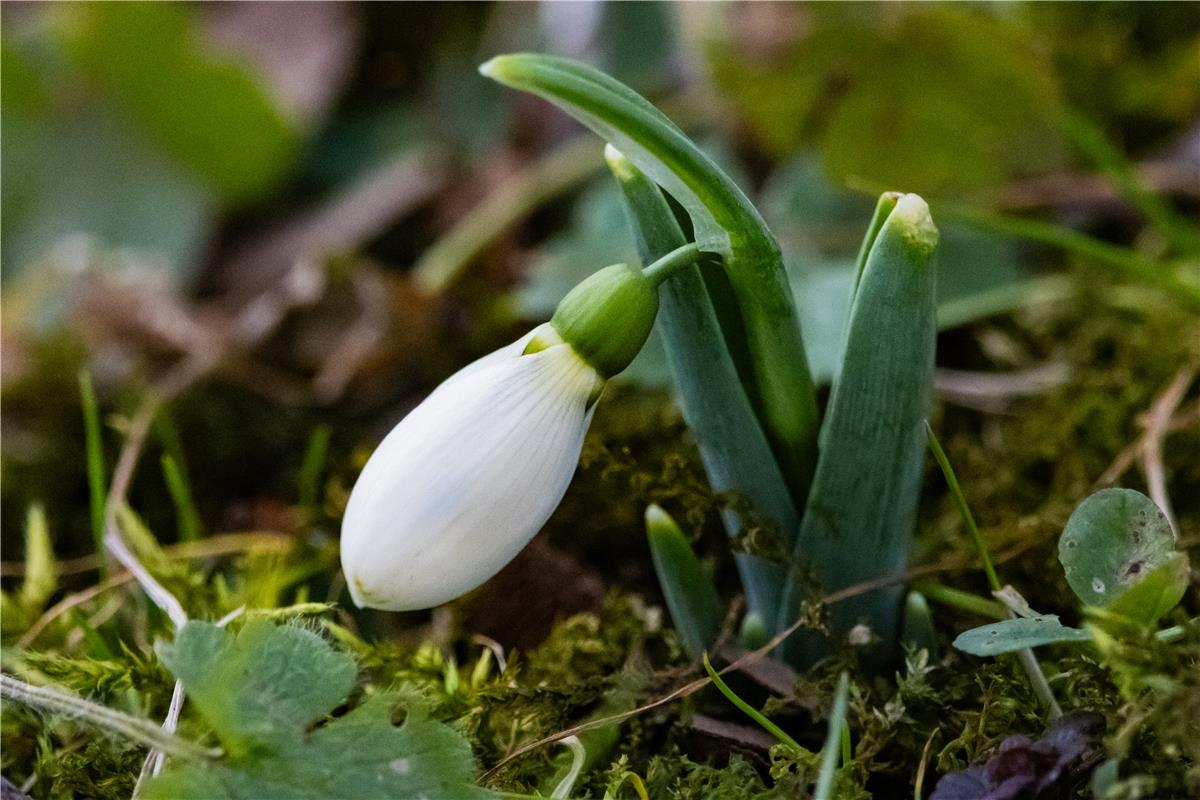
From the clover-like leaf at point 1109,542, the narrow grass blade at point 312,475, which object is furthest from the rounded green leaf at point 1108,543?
the narrow grass blade at point 312,475

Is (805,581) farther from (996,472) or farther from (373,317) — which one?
(373,317)

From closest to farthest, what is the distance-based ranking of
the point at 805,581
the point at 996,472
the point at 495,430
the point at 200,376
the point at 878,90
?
the point at 495,430
the point at 805,581
the point at 996,472
the point at 200,376
the point at 878,90

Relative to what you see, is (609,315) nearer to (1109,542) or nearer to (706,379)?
(706,379)

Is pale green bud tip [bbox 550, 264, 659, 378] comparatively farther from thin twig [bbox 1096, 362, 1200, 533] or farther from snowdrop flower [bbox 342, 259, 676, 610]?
thin twig [bbox 1096, 362, 1200, 533]

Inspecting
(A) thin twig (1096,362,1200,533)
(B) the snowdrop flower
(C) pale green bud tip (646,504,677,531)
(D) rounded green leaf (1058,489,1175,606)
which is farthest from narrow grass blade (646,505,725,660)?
(A) thin twig (1096,362,1200,533)

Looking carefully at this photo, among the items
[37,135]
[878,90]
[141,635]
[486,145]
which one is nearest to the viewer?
[141,635]

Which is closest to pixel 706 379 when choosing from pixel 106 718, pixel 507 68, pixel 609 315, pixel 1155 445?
pixel 609 315

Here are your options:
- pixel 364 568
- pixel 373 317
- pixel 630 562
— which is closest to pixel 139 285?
pixel 373 317
